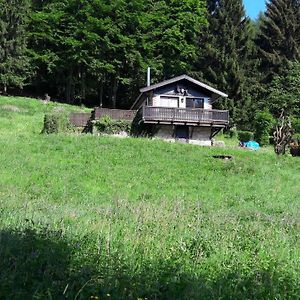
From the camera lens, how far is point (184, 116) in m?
35.0

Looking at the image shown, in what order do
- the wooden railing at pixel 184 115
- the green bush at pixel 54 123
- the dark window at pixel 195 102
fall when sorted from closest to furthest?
the green bush at pixel 54 123 → the wooden railing at pixel 184 115 → the dark window at pixel 195 102

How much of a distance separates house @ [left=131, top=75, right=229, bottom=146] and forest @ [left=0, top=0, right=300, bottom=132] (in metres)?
9.91

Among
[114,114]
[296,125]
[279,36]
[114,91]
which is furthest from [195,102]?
[114,91]

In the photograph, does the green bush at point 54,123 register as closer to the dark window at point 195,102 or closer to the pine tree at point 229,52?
the dark window at point 195,102

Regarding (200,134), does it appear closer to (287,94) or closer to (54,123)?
(54,123)

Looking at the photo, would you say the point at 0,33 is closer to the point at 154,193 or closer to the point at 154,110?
the point at 154,110

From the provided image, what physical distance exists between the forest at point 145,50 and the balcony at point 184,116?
11.7m

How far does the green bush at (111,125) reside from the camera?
34656 mm

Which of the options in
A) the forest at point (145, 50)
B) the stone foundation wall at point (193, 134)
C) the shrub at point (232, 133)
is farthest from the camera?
the forest at point (145, 50)

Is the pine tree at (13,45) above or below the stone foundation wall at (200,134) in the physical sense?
above

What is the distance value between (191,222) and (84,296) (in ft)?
13.6

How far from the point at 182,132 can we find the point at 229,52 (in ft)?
56.9

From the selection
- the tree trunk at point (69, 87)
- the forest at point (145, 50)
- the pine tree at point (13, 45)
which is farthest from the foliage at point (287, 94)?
the pine tree at point (13, 45)

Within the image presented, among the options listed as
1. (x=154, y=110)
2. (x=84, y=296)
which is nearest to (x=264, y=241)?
(x=84, y=296)
